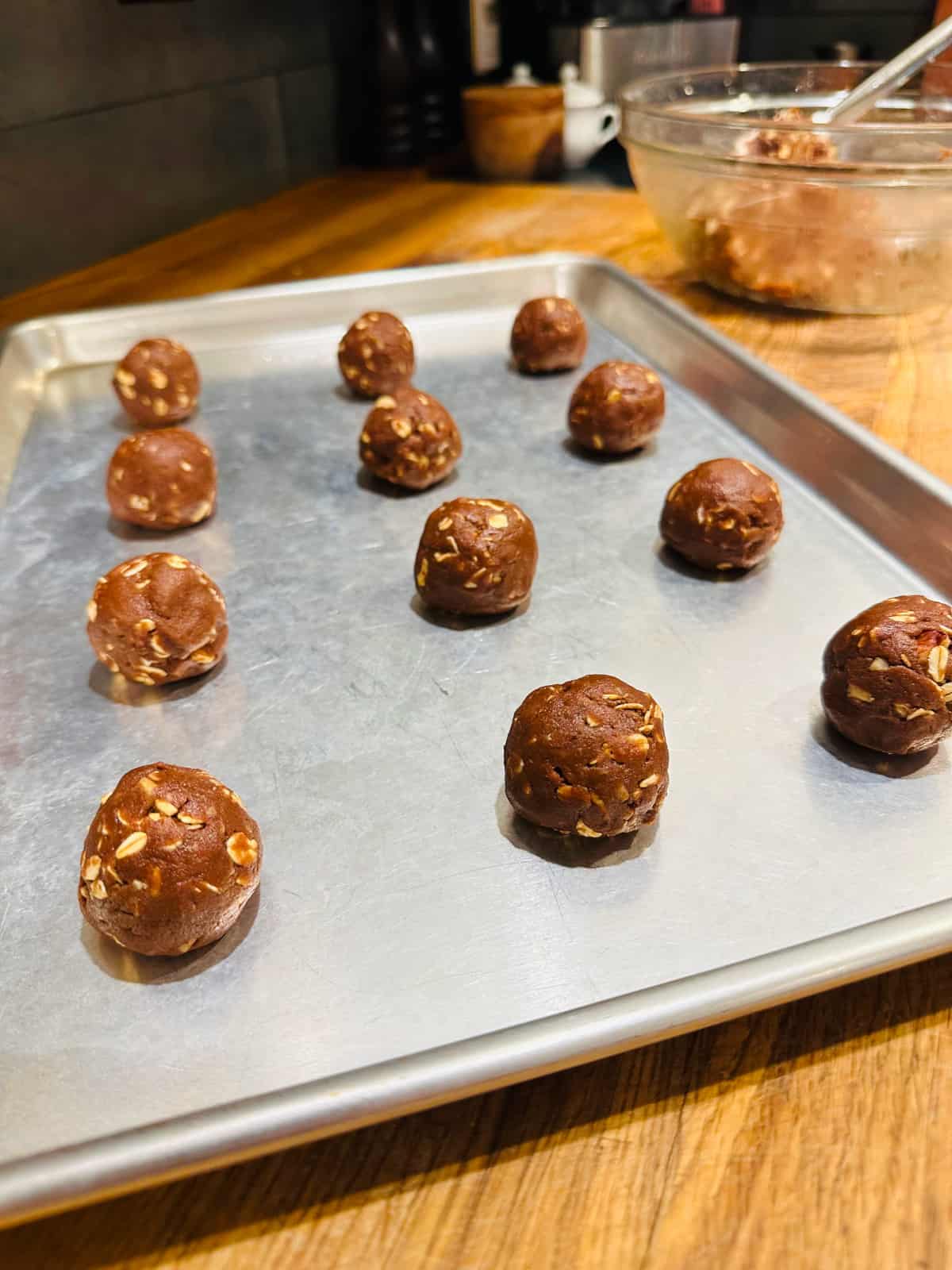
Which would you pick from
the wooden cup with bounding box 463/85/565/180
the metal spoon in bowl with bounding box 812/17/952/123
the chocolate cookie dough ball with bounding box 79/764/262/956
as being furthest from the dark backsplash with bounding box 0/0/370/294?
the chocolate cookie dough ball with bounding box 79/764/262/956

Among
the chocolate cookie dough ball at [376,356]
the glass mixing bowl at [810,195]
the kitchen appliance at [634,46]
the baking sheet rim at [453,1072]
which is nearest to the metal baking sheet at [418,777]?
the baking sheet rim at [453,1072]

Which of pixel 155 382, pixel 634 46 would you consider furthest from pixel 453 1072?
pixel 634 46

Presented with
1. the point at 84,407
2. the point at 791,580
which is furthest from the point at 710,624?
the point at 84,407

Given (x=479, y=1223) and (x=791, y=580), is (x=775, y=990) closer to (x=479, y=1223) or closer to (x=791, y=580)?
(x=479, y=1223)

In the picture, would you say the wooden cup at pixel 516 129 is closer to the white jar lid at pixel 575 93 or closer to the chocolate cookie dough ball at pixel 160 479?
the white jar lid at pixel 575 93

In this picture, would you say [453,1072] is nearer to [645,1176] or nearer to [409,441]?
[645,1176]
